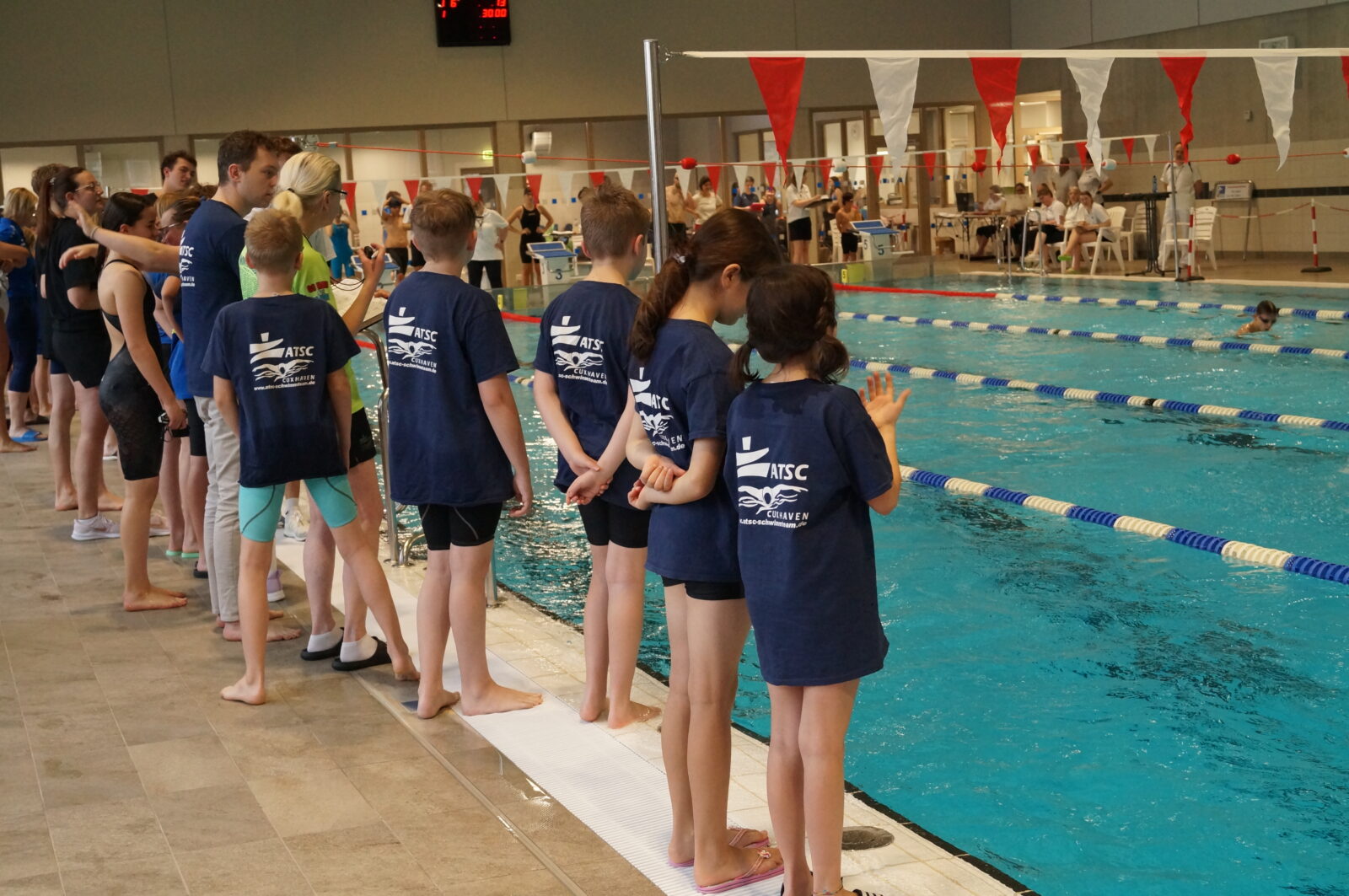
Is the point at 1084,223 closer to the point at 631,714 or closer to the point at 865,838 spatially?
the point at 631,714

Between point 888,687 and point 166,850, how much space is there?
88.4 inches

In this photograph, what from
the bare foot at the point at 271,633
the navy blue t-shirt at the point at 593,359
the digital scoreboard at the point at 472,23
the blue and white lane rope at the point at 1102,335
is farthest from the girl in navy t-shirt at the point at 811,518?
the digital scoreboard at the point at 472,23

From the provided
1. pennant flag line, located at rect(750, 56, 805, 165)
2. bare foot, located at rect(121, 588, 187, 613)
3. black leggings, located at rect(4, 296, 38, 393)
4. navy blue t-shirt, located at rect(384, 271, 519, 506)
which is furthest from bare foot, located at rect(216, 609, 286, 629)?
pennant flag line, located at rect(750, 56, 805, 165)

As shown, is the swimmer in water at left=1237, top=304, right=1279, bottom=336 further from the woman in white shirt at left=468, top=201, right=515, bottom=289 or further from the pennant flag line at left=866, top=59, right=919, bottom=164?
the woman in white shirt at left=468, top=201, right=515, bottom=289

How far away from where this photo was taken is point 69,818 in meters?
3.22

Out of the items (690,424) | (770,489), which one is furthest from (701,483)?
(770,489)

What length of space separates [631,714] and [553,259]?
14975 millimetres

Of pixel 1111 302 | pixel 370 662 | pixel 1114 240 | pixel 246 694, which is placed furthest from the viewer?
pixel 1114 240

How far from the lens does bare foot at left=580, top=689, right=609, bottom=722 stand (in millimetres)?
3719

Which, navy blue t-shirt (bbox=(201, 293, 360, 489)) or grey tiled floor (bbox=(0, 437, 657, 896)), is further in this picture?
navy blue t-shirt (bbox=(201, 293, 360, 489))

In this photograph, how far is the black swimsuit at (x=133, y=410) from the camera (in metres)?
5.12

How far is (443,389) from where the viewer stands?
141 inches

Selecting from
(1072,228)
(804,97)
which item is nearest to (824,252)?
(804,97)

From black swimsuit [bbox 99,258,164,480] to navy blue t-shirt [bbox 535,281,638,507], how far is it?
2.38 m
